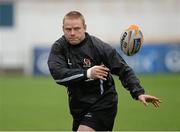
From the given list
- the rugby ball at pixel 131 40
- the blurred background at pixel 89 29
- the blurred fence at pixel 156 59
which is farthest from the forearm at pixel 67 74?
the blurred fence at pixel 156 59

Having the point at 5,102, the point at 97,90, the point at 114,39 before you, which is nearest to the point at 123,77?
the point at 97,90

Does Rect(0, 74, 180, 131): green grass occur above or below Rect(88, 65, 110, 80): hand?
below

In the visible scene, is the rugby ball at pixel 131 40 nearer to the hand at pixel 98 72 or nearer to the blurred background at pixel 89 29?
the hand at pixel 98 72

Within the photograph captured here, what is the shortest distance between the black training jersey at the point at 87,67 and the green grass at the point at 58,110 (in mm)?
5599

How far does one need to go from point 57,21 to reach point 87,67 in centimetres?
2948

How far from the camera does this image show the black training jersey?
8461 millimetres

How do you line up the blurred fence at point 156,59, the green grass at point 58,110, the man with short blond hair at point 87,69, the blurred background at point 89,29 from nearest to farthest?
the man with short blond hair at point 87,69 < the green grass at point 58,110 < the blurred background at point 89,29 < the blurred fence at point 156,59

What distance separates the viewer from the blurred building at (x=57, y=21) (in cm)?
3712

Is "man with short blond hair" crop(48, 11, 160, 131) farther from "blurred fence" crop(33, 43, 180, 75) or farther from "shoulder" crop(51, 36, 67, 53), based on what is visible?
"blurred fence" crop(33, 43, 180, 75)

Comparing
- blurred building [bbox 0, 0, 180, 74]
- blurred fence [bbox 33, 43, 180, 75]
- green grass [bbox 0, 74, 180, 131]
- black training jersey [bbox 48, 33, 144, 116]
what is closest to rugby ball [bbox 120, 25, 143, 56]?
black training jersey [bbox 48, 33, 144, 116]

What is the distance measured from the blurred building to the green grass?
10406 millimetres

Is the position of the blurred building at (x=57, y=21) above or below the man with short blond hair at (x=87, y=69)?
below

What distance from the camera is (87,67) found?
27.8ft

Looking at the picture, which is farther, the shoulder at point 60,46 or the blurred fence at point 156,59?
the blurred fence at point 156,59
